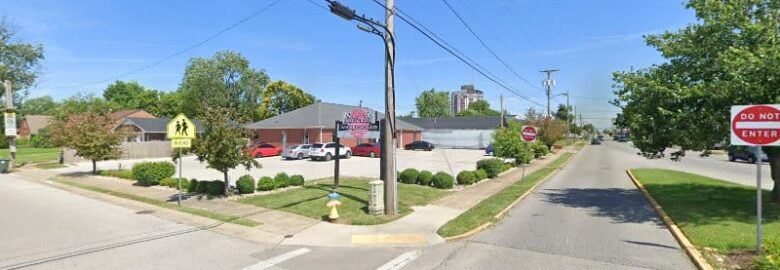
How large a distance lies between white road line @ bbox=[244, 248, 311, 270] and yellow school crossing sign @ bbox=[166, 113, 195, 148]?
740cm

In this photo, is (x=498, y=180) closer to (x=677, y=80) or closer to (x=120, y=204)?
(x=677, y=80)

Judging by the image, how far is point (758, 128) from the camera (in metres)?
7.54

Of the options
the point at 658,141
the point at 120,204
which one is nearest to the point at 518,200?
the point at 658,141

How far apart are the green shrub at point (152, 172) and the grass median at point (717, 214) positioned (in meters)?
18.2

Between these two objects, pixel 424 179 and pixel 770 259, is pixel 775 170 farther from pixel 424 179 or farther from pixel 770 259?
pixel 424 179

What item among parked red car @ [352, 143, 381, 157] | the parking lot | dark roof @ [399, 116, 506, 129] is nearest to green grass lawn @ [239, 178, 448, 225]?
the parking lot

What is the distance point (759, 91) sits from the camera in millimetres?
9961

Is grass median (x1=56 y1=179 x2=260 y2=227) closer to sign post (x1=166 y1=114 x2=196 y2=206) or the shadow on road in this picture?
sign post (x1=166 y1=114 x2=196 y2=206)

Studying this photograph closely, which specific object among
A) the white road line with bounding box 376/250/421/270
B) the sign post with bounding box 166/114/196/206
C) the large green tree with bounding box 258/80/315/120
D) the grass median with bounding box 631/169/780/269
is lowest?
the white road line with bounding box 376/250/421/270

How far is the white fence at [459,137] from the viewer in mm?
60250

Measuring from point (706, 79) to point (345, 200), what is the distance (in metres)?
10.1

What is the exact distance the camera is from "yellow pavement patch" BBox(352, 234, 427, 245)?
30.9 ft

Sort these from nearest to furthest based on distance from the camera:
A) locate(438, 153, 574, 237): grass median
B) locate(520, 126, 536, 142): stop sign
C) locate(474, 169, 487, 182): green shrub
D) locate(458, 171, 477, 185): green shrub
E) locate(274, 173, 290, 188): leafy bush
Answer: locate(438, 153, 574, 237): grass median < locate(274, 173, 290, 188): leafy bush < locate(458, 171, 477, 185): green shrub < locate(474, 169, 487, 182): green shrub < locate(520, 126, 536, 142): stop sign

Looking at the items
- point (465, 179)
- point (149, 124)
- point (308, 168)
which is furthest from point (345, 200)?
point (149, 124)
